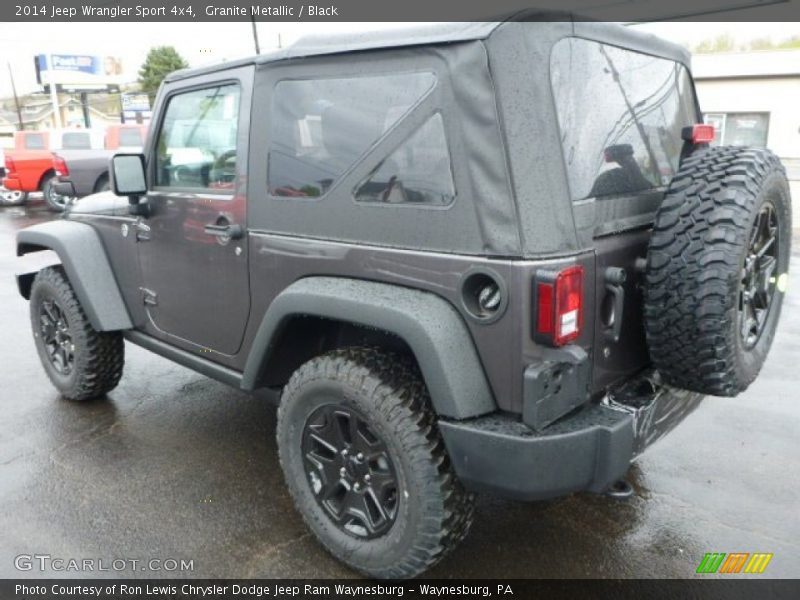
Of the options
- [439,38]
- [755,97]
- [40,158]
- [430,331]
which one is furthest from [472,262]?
[755,97]

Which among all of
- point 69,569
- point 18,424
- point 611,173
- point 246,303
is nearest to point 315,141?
point 246,303

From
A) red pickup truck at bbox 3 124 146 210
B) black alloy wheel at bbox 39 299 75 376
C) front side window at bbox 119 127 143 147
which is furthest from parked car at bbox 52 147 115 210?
black alloy wheel at bbox 39 299 75 376

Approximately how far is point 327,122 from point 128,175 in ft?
4.47

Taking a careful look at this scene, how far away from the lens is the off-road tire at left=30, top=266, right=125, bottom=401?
3920 mm

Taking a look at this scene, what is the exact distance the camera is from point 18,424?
3.97m

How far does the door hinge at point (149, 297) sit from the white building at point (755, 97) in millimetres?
25839

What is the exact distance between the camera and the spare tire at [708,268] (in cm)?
209

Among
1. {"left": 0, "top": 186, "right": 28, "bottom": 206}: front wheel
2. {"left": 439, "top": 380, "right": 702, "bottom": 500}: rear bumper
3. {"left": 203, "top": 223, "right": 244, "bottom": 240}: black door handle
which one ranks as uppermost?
{"left": 203, "top": 223, "right": 244, "bottom": 240}: black door handle

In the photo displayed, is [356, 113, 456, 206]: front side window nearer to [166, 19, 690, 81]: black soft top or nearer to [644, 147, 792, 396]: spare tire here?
[166, 19, 690, 81]: black soft top

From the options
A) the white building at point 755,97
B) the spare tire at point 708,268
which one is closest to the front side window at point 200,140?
the spare tire at point 708,268

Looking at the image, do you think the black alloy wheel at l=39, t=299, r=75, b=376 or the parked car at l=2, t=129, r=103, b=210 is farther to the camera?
the parked car at l=2, t=129, r=103, b=210

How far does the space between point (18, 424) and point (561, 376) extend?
3439 millimetres

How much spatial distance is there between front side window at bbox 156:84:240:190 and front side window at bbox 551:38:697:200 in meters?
1.49

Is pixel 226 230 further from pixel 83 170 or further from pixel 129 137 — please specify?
pixel 129 137
